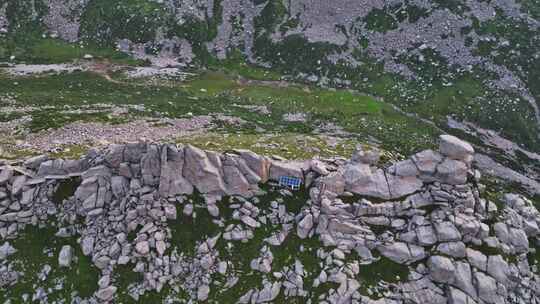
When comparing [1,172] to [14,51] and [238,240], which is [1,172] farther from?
[14,51]

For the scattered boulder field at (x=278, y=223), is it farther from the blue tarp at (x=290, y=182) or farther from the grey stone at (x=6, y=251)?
the blue tarp at (x=290, y=182)

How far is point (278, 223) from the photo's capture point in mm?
26094

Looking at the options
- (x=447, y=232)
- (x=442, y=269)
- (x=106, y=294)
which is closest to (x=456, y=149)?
(x=447, y=232)

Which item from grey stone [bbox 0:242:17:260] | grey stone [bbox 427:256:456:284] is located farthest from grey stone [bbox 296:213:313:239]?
grey stone [bbox 0:242:17:260]

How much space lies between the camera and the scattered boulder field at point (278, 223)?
23.8 m

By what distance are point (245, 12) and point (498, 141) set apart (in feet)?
200

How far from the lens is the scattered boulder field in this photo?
935 inches

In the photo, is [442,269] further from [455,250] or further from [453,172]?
[453,172]

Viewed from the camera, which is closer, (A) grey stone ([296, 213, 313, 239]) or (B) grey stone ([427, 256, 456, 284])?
(B) grey stone ([427, 256, 456, 284])

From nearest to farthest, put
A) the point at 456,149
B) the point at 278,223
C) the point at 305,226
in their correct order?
1. the point at 305,226
2. the point at 278,223
3. the point at 456,149

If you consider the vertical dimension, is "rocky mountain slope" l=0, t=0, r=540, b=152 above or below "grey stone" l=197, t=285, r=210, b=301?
above

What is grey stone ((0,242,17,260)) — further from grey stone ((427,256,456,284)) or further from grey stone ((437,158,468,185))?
grey stone ((437,158,468,185))

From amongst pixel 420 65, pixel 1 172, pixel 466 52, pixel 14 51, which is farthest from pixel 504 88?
pixel 14 51

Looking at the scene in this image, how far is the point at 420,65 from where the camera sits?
80562 millimetres
